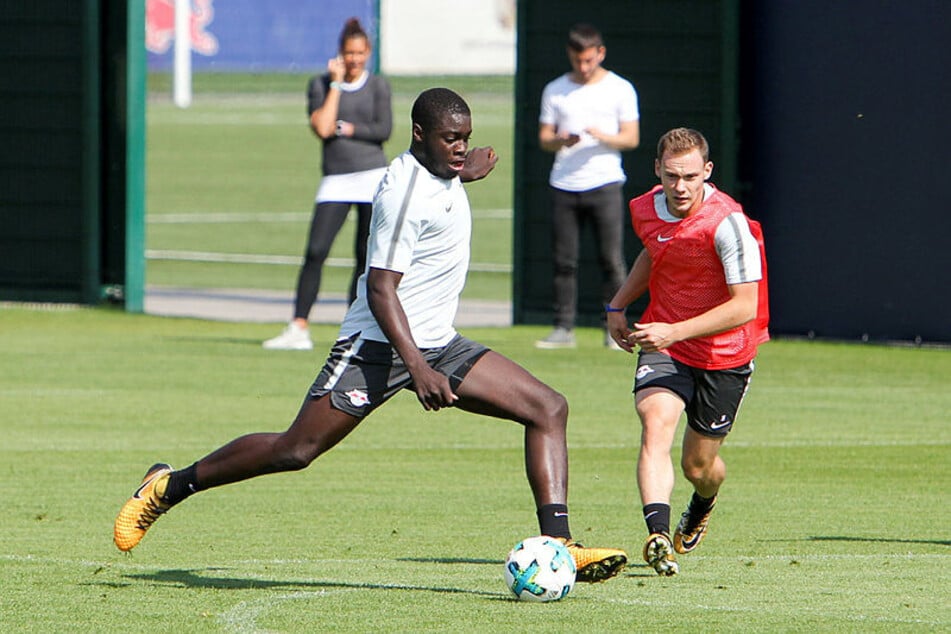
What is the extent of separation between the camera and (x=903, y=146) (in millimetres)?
16125

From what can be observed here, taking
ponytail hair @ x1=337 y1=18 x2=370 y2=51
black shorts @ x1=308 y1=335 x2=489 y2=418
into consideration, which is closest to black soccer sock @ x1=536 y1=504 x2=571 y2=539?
black shorts @ x1=308 y1=335 x2=489 y2=418

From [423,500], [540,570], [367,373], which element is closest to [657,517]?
[540,570]

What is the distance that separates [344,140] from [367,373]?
7.80 metres

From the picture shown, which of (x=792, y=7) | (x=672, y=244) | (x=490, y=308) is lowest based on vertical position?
(x=490, y=308)

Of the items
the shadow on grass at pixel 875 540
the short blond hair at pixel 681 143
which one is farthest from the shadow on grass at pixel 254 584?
the shadow on grass at pixel 875 540

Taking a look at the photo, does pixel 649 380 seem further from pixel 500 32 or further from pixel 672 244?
pixel 500 32

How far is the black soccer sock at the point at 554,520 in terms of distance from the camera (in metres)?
7.48

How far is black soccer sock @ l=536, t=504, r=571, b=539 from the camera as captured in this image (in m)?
7.48

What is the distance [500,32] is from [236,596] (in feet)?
186

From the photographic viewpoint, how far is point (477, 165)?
26.1 ft

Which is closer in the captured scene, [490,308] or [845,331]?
[845,331]

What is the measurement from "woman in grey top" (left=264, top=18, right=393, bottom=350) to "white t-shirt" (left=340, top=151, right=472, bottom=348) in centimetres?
756

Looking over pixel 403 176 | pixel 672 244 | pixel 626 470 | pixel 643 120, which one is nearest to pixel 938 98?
pixel 643 120

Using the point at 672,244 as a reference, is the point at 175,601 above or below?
below
